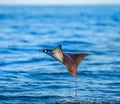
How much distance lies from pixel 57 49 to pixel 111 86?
644cm

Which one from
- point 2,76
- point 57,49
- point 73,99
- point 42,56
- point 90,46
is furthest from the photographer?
point 90,46

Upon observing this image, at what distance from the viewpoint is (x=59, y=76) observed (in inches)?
957

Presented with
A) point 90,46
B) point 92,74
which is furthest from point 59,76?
point 90,46

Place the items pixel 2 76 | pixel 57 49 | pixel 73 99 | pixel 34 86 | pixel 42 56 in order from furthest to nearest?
pixel 42 56 → pixel 2 76 → pixel 34 86 → pixel 73 99 → pixel 57 49

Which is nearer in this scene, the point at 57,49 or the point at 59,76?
the point at 57,49

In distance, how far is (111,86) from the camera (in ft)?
71.8

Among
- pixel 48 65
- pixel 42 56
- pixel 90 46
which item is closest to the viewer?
pixel 48 65

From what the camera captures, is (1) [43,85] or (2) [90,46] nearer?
(1) [43,85]

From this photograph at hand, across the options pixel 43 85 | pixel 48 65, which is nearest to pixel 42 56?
pixel 48 65

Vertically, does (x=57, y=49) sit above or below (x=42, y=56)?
below

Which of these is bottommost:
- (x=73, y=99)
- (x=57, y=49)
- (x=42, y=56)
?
(x=73, y=99)

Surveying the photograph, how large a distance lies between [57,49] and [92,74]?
29.3 feet

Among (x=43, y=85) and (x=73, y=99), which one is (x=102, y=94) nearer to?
(x=73, y=99)

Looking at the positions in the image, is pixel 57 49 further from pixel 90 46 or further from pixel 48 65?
pixel 90 46
